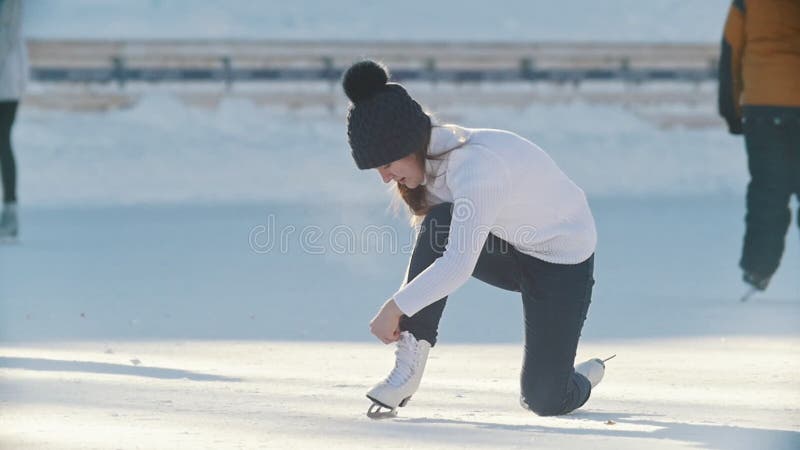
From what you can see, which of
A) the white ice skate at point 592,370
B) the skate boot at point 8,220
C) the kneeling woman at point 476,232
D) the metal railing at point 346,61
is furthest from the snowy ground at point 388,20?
the kneeling woman at point 476,232

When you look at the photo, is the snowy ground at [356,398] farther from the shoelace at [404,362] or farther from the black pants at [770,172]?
the black pants at [770,172]

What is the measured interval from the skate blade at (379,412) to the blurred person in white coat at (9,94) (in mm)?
5882

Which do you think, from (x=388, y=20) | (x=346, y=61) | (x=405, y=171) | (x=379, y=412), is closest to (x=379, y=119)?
(x=405, y=171)

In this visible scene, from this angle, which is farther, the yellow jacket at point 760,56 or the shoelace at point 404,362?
Result: the yellow jacket at point 760,56

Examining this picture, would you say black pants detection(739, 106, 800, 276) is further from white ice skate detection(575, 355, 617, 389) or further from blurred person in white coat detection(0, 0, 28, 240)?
blurred person in white coat detection(0, 0, 28, 240)

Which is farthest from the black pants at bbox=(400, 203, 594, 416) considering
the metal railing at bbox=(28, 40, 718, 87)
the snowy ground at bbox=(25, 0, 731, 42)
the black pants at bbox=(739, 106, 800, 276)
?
the snowy ground at bbox=(25, 0, 731, 42)

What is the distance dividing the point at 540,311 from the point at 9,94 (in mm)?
6051

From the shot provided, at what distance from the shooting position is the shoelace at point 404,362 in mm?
4059

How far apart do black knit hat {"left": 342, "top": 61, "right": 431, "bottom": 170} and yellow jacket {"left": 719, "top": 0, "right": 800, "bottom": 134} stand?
350cm

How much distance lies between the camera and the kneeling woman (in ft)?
12.7

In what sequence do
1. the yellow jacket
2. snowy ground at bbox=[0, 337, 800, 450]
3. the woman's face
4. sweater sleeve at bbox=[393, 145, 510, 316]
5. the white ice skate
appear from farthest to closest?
the yellow jacket < the white ice skate < the woman's face < sweater sleeve at bbox=[393, 145, 510, 316] < snowy ground at bbox=[0, 337, 800, 450]

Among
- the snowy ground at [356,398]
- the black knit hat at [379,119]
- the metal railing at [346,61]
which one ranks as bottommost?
the metal railing at [346,61]

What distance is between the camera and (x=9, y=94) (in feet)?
31.2

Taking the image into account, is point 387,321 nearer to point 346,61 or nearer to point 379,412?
point 379,412
